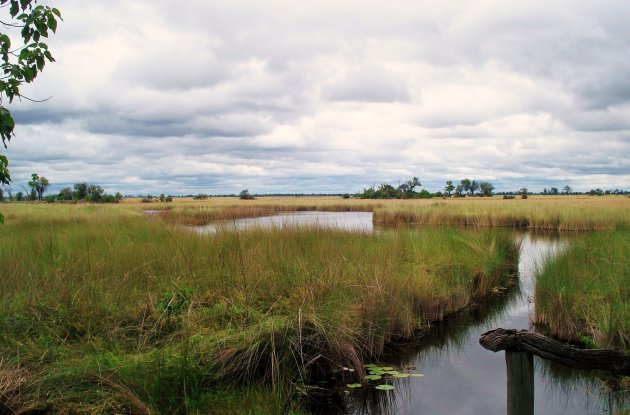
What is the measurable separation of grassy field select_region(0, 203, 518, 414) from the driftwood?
7.21 feet

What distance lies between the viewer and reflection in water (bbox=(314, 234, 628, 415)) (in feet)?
18.2

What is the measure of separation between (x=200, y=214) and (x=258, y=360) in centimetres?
2705

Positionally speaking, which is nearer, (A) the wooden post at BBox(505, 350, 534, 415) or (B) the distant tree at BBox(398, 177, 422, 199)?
(A) the wooden post at BBox(505, 350, 534, 415)

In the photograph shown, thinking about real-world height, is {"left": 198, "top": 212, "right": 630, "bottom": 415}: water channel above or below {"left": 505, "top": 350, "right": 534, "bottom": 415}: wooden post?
below

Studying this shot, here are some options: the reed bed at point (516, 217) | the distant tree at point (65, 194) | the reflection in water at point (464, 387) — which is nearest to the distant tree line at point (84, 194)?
the distant tree at point (65, 194)

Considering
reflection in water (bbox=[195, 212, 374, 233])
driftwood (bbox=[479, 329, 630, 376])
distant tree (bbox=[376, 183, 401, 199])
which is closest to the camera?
driftwood (bbox=[479, 329, 630, 376])

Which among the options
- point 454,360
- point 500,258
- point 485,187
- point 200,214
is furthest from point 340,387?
point 485,187

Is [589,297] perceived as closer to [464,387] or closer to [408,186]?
[464,387]

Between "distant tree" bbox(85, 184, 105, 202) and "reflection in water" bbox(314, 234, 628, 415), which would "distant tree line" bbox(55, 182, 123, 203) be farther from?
"reflection in water" bbox(314, 234, 628, 415)

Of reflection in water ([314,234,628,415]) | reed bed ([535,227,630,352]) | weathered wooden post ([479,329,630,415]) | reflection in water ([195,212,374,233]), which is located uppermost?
reflection in water ([195,212,374,233])

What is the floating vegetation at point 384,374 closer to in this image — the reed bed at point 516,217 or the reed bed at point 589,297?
the reed bed at point 589,297

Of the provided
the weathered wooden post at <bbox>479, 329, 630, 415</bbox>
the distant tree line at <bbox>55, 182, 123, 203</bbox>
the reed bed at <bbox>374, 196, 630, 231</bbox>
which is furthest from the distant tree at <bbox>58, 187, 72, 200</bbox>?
the weathered wooden post at <bbox>479, 329, 630, 415</bbox>

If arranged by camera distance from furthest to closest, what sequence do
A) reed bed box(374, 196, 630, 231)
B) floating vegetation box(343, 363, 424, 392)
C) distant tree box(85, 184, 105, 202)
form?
distant tree box(85, 184, 105, 202) → reed bed box(374, 196, 630, 231) → floating vegetation box(343, 363, 424, 392)

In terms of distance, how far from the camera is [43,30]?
378 centimetres
